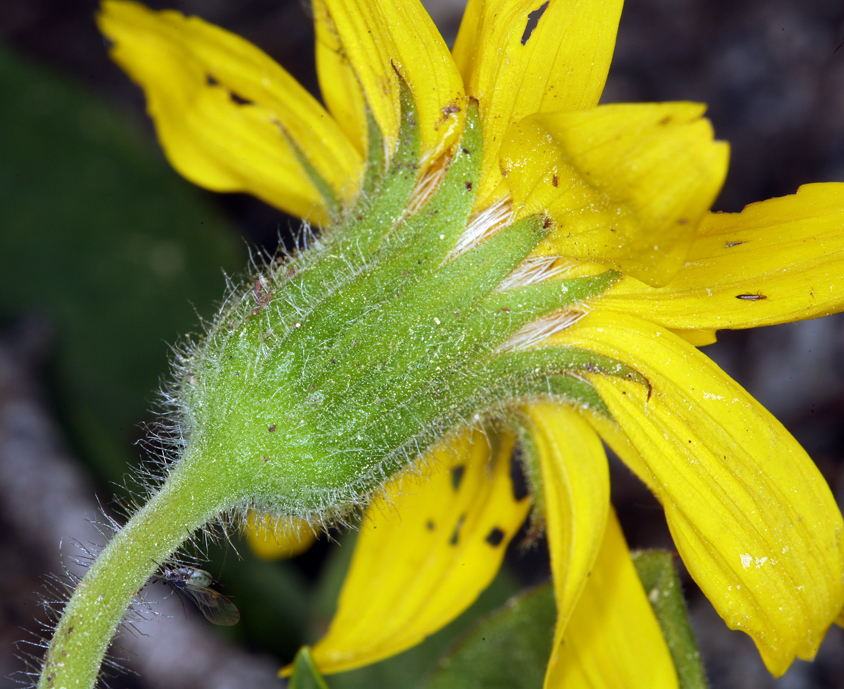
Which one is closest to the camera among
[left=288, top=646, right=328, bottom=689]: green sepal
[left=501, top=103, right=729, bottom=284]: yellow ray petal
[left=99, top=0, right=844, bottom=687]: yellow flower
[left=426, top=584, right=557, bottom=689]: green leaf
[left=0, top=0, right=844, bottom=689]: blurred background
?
[left=501, top=103, right=729, bottom=284]: yellow ray petal

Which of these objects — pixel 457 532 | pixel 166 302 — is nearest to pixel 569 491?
pixel 457 532

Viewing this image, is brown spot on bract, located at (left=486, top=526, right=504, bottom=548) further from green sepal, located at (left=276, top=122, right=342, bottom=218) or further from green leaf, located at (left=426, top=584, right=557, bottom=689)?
green sepal, located at (left=276, top=122, right=342, bottom=218)

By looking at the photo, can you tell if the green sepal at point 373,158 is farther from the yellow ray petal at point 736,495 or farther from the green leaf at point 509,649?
the green leaf at point 509,649

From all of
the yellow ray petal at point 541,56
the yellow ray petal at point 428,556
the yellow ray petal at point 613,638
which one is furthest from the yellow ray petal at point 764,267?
the yellow ray petal at point 428,556

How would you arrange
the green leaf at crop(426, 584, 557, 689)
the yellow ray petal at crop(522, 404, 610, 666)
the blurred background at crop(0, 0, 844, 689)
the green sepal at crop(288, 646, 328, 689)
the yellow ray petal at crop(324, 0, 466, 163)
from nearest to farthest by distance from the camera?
the yellow ray petal at crop(324, 0, 466, 163)
the yellow ray petal at crop(522, 404, 610, 666)
the green sepal at crop(288, 646, 328, 689)
the green leaf at crop(426, 584, 557, 689)
the blurred background at crop(0, 0, 844, 689)

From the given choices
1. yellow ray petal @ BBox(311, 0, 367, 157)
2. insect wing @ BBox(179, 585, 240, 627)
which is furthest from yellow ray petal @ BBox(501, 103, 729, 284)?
insect wing @ BBox(179, 585, 240, 627)

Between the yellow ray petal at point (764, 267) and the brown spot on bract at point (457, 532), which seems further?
the brown spot on bract at point (457, 532)
